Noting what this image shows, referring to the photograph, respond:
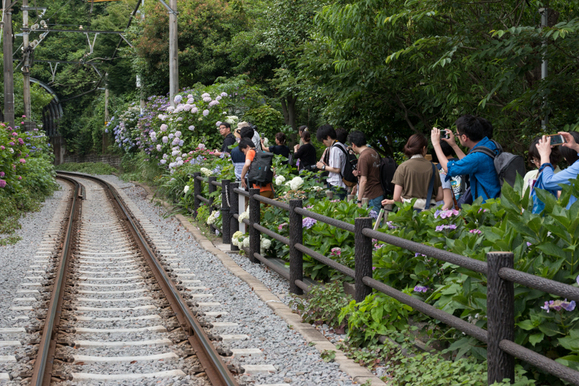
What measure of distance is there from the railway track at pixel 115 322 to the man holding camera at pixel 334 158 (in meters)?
2.48

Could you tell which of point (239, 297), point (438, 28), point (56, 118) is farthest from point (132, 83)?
point (239, 297)

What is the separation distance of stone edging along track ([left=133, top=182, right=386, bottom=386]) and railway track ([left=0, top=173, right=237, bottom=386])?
70cm

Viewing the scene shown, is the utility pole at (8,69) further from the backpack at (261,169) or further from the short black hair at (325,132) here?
the short black hair at (325,132)

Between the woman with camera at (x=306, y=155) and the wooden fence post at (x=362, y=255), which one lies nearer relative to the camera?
the wooden fence post at (x=362, y=255)

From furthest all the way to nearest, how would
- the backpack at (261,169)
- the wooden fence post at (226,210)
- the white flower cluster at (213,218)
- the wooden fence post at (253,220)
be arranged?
1. the white flower cluster at (213,218)
2. the wooden fence post at (226,210)
3. the backpack at (261,169)
4. the wooden fence post at (253,220)

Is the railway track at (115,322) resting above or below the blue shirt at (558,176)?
below

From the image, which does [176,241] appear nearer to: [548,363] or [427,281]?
[427,281]

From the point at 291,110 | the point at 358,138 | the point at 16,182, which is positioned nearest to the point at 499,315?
the point at 358,138

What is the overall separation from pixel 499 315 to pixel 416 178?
118 inches

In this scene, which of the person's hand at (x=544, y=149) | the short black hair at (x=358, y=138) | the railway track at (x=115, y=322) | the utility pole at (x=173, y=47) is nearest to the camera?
the railway track at (x=115, y=322)

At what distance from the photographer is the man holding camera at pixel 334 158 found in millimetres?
8867

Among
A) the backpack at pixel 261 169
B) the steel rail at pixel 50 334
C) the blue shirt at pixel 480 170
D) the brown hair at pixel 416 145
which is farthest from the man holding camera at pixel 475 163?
the backpack at pixel 261 169

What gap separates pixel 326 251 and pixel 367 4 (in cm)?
388

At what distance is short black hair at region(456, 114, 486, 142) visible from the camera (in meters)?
5.67
